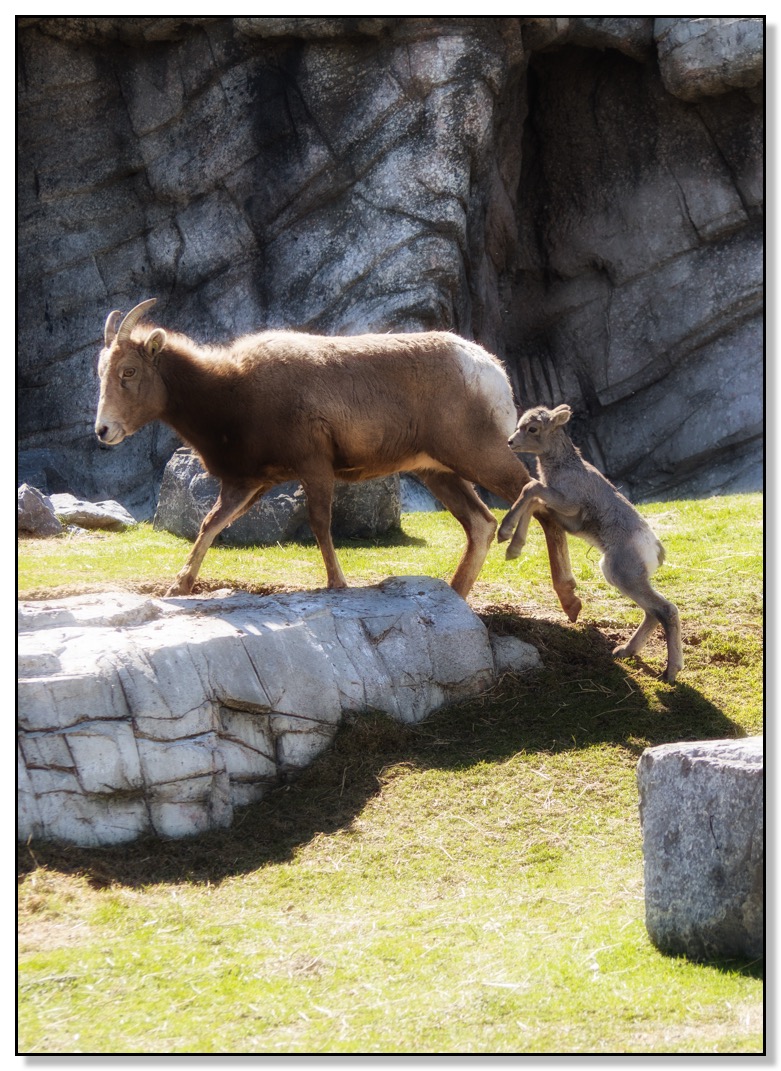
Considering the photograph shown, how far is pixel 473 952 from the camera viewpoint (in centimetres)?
554

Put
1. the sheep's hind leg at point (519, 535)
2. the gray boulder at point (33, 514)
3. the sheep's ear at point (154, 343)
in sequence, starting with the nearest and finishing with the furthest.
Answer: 1. the sheep's hind leg at point (519, 535)
2. the sheep's ear at point (154, 343)
3. the gray boulder at point (33, 514)

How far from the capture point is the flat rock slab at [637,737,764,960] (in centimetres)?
521

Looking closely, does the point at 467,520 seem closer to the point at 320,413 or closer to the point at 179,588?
the point at 320,413

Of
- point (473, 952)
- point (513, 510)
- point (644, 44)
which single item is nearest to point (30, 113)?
point (644, 44)

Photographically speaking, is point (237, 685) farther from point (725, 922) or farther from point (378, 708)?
point (725, 922)

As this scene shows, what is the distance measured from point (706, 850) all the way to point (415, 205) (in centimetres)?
1204

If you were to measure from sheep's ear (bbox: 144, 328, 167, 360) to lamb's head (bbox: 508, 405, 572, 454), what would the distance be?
285 cm

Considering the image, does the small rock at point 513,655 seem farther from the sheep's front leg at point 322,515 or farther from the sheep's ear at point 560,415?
the sheep's ear at point 560,415

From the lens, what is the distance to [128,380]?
9328 mm

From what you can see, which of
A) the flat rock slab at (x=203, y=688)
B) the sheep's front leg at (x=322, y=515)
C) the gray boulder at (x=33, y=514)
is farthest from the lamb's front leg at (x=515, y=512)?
the gray boulder at (x=33, y=514)

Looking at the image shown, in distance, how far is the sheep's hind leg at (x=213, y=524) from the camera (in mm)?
9016

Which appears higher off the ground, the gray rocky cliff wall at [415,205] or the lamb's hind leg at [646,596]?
the gray rocky cliff wall at [415,205]

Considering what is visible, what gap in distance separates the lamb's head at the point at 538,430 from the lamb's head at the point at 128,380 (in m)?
2.82

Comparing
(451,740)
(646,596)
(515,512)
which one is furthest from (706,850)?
(515,512)
